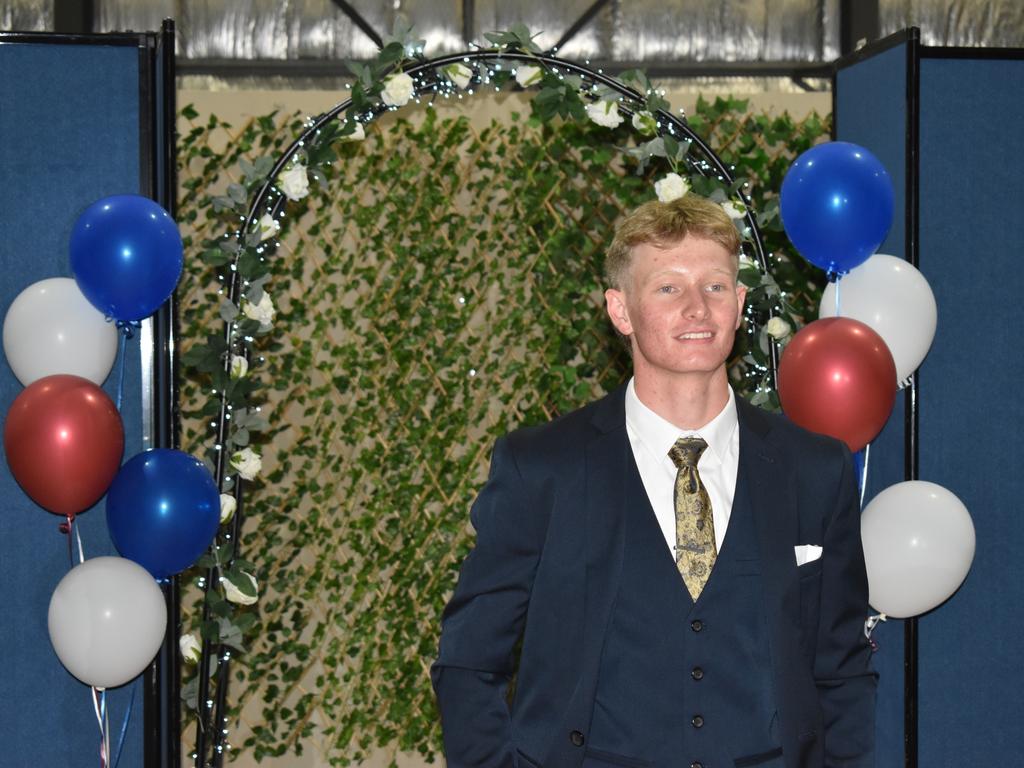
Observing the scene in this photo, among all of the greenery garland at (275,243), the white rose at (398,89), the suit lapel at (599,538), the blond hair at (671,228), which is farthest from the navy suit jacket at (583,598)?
the white rose at (398,89)

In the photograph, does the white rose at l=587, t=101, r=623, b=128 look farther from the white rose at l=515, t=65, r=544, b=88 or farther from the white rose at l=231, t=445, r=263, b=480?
the white rose at l=231, t=445, r=263, b=480

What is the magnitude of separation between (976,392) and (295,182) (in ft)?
6.14

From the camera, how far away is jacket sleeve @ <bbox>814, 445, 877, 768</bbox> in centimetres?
187

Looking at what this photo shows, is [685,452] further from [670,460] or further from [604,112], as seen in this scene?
[604,112]

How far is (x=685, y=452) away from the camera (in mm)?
1887

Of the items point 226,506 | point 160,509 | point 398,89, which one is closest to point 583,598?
point 160,509

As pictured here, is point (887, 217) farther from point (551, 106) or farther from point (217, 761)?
point (217, 761)

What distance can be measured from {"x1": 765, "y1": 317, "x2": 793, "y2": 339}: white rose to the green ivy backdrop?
0.96 metres

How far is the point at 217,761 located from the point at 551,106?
1.91 m

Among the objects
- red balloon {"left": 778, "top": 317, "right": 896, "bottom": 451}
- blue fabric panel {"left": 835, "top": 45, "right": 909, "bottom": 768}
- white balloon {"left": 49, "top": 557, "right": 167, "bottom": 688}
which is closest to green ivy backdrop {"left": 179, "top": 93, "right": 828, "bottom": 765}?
blue fabric panel {"left": 835, "top": 45, "right": 909, "bottom": 768}

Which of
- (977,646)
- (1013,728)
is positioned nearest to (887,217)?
(977,646)

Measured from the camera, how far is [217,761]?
11.0 ft

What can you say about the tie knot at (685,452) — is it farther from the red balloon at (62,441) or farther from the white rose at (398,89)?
the white rose at (398,89)

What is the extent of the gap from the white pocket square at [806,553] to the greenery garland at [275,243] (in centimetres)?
160
